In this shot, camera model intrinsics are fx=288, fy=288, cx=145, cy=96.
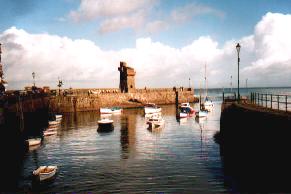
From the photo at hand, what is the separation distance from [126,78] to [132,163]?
64747mm

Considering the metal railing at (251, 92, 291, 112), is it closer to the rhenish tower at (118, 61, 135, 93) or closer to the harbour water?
the harbour water

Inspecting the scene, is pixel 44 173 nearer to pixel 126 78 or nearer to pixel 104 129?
pixel 104 129

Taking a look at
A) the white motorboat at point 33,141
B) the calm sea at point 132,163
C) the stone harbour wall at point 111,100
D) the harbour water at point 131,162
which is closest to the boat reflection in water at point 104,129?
the harbour water at point 131,162

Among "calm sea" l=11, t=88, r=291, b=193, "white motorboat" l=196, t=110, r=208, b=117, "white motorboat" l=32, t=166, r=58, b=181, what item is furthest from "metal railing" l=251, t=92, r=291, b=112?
"white motorboat" l=32, t=166, r=58, b=181

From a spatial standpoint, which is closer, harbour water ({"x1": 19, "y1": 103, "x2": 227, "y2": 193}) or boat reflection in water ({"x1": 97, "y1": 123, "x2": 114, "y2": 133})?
harbour water ({"x1": 19, "y1": 103, "x2": 227, "y2": 193})

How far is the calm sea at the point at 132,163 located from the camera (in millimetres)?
18656

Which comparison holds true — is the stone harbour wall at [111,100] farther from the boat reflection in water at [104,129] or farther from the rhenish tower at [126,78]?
the boat reflection in water at [104,129]

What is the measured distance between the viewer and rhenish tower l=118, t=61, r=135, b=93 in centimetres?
8762

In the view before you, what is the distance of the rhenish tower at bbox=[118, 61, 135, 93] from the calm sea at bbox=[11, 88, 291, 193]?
155 ft

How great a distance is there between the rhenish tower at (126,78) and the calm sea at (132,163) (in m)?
47.3

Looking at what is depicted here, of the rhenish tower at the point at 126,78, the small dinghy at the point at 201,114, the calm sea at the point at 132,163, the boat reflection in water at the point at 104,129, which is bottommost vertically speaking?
the calm sea at the point at 132,163

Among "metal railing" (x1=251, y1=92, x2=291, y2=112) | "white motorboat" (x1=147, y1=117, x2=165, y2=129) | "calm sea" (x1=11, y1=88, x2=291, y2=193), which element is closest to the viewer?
"calm sea" (x1=11, y1=88, x2=291, y2=193)

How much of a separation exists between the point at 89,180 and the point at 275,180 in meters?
12.3

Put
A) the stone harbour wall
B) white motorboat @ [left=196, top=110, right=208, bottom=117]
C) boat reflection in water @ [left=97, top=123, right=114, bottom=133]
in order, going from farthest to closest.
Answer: the stone harbour wall
white motorboat @ [left=196, top=110, right=208, bottom=117]
boat reflection in water @ [left=97, top=123, right=114, bottom=133]
